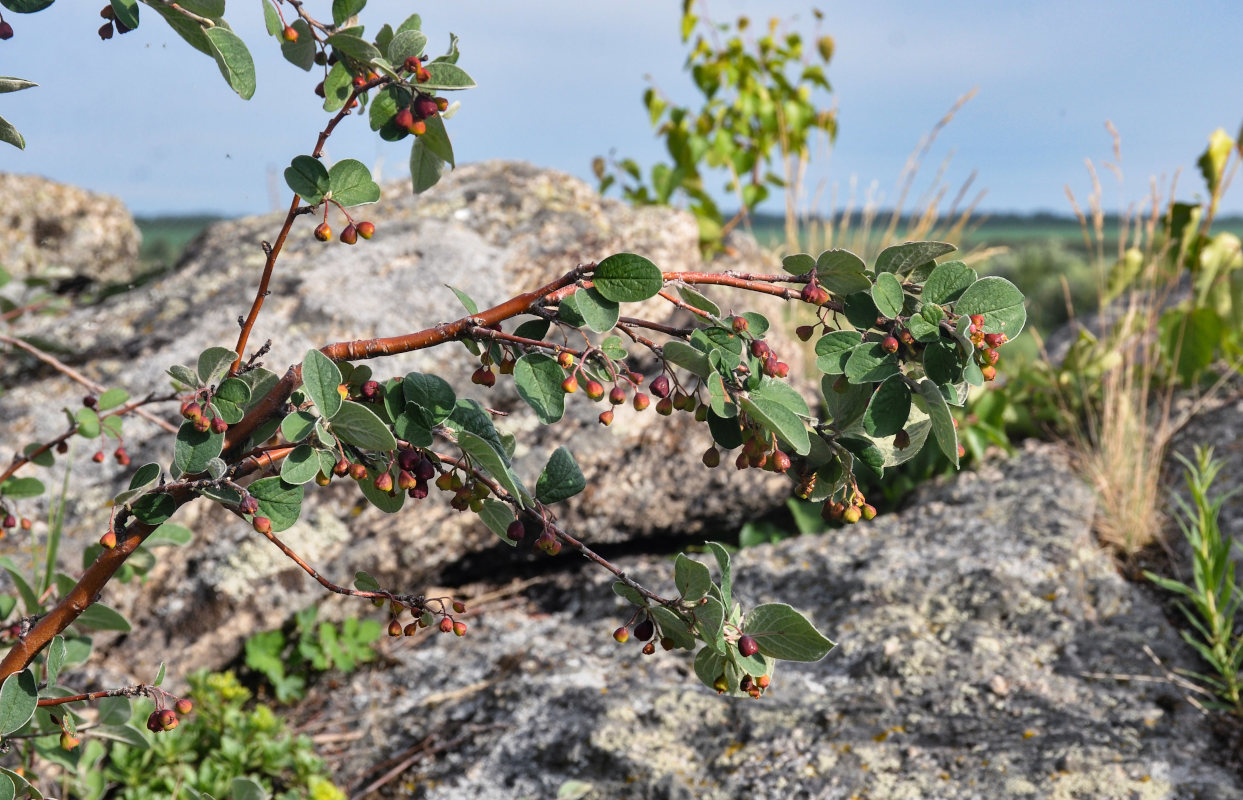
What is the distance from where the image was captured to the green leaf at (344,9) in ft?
3.86

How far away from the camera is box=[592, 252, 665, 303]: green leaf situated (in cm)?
99

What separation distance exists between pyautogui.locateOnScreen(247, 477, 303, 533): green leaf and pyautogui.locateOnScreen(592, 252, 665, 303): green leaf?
47 centimetres

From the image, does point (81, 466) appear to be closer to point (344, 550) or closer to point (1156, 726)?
point (344, 550)

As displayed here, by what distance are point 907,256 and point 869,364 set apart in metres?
0.16

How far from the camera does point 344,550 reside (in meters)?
2.66

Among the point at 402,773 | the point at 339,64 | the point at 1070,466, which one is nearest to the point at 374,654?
the point at 402,773

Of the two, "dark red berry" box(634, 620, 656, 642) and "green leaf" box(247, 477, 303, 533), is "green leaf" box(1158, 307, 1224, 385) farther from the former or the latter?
"green leaf" box(247, 477, 303, 533)

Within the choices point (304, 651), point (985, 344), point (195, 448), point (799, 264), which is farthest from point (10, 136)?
point (304, 651)

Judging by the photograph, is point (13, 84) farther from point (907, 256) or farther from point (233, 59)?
point (907, 256)

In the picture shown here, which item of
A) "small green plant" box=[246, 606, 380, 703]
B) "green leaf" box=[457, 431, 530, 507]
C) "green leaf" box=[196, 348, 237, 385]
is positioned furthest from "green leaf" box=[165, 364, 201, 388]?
"small green plant" box=[246, 606, 380, 703]

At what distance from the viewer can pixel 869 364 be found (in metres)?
1.01

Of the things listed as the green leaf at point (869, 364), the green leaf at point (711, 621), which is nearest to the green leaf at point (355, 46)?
the green leaf at point (869, 364)

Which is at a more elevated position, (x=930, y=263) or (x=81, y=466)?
(x=930, y=263)

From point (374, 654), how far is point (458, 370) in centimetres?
91
